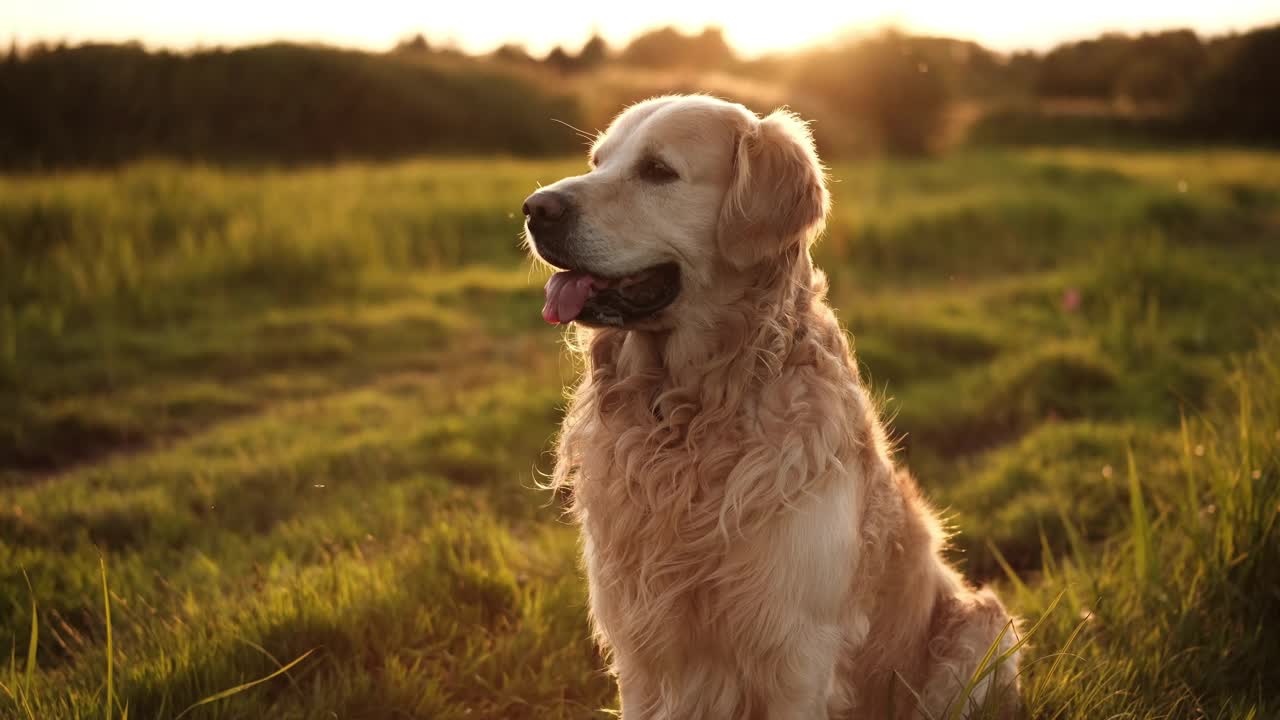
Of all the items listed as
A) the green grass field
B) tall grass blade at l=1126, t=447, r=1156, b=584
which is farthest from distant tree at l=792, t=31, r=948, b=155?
tall grass blade at l=1126, t=447, r=1156, b=584

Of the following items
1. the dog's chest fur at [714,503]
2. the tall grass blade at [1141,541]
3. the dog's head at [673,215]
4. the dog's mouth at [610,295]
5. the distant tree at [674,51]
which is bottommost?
the tall grass blade at [1141,541]

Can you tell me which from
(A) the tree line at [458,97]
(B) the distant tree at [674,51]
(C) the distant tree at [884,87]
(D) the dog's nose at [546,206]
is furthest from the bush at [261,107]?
(B) the distant tree at [674,51]

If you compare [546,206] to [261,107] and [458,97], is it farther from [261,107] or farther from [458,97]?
[458,97]

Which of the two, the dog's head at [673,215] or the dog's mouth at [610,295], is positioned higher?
the dog's head at [673,215]

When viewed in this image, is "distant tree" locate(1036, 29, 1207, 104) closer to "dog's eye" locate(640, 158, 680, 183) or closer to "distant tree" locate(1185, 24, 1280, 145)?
"distant tree" locate(1185, 24, 1280, 145)

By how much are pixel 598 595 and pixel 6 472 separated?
3.89 meters

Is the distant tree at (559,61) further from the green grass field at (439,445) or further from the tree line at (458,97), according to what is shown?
the green grass field at (439,445)

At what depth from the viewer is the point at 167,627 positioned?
9.55 feet

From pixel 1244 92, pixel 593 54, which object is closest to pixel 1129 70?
pixel 1244 92

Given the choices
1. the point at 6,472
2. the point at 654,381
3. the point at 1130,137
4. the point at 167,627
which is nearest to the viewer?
the point at 654,381

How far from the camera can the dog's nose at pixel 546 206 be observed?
2.49 meters

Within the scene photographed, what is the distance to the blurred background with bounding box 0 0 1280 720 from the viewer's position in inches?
119

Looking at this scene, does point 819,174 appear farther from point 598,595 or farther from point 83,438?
point 83,438

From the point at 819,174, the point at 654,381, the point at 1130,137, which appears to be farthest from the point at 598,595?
the point at 1130,137
